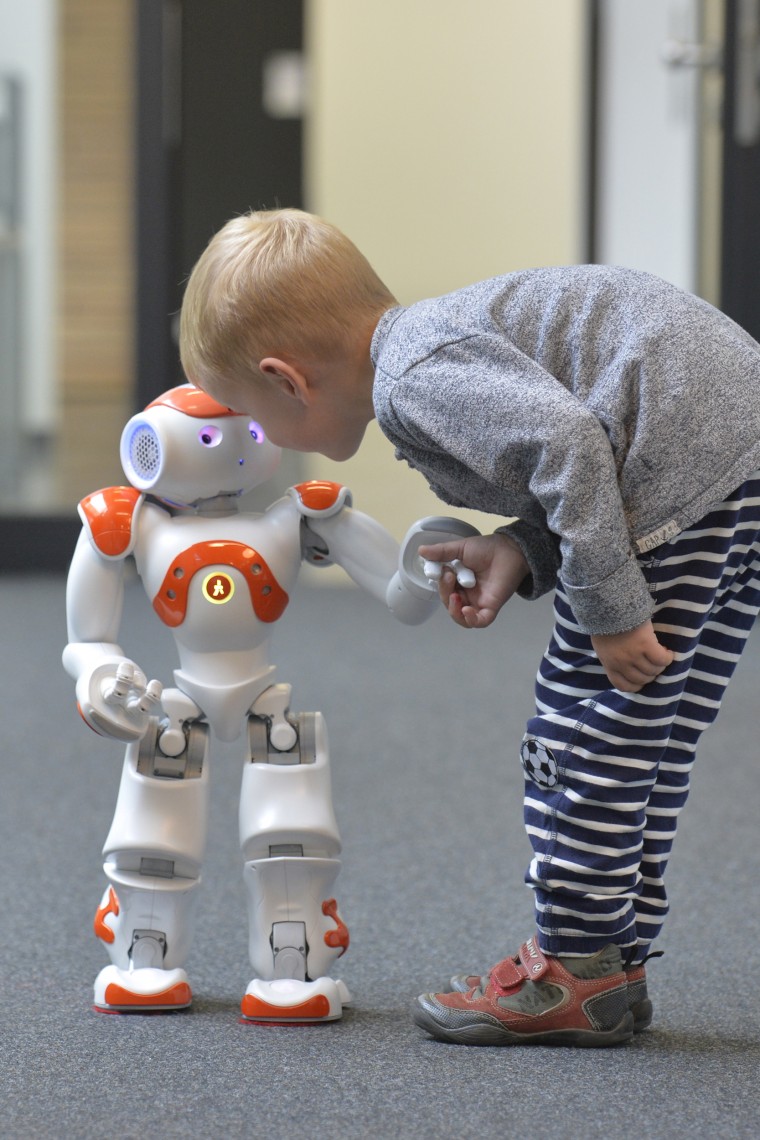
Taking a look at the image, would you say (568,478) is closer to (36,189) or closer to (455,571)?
(455,571)

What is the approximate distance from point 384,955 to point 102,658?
0.37 m

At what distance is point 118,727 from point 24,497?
2.48m

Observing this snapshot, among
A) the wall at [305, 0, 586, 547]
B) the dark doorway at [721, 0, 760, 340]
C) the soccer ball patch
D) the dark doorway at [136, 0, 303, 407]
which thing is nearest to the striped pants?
the soccer ball patch

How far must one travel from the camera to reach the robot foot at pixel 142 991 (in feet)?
3.40

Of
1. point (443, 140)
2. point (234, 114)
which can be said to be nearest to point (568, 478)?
point (443, 140)

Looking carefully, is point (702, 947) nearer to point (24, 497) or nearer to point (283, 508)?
point (283, 508)

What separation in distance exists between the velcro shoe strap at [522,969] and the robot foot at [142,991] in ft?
0.76

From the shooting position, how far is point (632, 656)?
90cm

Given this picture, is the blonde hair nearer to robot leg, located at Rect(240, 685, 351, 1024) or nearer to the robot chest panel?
the robot chest panel

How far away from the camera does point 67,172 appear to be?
327 centimetres

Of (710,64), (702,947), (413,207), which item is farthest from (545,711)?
(413,207)

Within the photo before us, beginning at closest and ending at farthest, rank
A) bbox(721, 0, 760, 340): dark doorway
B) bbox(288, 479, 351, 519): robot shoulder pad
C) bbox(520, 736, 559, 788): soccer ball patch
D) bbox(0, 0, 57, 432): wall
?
bbox(520, 736, 559, 788): soccer ball patch < bbox(288, 479, 351, 519): robot shoulder pad < bbox(721, 0, 760, 340): dark doorway < bbox(0, 0, 57, 432): wall

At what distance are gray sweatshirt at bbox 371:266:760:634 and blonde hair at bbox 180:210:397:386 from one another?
35mm

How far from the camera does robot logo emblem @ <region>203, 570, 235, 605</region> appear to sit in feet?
3.38
